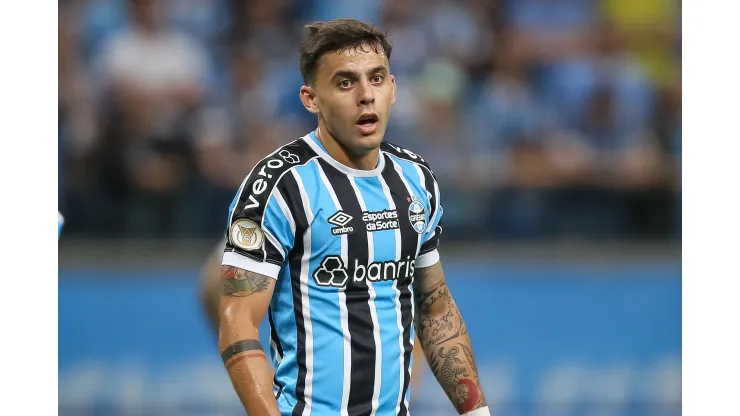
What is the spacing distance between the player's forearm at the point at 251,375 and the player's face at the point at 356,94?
660 mm

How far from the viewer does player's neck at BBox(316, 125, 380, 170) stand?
3.04 meters

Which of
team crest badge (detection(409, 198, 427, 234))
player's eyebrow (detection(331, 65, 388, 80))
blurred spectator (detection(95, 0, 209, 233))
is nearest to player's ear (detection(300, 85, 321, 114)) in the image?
player's eyebrow (detection(331, 65, 388, 80))

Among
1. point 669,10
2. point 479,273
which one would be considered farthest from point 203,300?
point 669,10

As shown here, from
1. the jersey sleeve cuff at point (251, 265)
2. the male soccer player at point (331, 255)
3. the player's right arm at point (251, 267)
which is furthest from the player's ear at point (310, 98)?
the jersey sleeve cuff at point (251, 265)

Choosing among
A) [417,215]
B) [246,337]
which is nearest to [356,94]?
[417,215]

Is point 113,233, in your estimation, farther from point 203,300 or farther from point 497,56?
point 497,56

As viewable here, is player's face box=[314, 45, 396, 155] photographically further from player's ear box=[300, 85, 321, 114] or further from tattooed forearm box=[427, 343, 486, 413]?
tattooed forearm box=[427, 343, 486, 413]

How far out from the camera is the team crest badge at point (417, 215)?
3066 mm

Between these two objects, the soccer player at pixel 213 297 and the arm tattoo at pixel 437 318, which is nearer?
the arm tattoo at pixel 437 318

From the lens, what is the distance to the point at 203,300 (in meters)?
4.74

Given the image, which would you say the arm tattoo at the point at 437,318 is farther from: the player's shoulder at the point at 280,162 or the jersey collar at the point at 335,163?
the player's shoulder at the point at 280,162

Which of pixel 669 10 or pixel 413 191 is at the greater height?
pixel 669 10

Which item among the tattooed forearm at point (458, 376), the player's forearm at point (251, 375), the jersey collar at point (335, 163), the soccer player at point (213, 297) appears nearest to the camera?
the player's forearm at point (251, 375)

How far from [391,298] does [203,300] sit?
1946 millimetres
